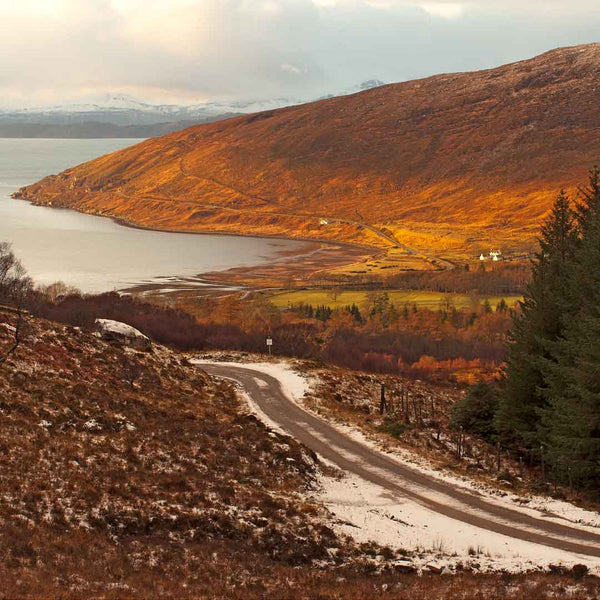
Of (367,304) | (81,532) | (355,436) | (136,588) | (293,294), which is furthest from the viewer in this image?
(293,294)

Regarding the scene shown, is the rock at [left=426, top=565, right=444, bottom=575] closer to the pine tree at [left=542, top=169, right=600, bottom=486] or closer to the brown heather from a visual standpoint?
the brown heather

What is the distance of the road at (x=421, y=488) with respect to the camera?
869 inches

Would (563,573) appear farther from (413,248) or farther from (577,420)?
(413,248)

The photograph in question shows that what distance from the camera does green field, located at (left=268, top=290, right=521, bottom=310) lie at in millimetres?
115438

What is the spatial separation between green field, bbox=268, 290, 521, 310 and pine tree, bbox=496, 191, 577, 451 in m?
77.1

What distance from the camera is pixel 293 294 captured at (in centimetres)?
12650

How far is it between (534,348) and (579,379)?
24.3 feet

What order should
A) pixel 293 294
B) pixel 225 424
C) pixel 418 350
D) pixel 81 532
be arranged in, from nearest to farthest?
pixel 81 532, pixel 225 424, pixel 418 350, pixel 293 294

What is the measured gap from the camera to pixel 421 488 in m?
26.3

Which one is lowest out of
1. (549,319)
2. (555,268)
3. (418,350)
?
(418,350)

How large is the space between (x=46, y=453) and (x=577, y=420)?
19216 mm

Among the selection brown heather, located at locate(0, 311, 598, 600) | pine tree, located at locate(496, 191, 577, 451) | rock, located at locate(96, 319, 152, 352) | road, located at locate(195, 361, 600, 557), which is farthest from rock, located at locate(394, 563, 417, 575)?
rock, located at locate(96, 319, 152, 352)

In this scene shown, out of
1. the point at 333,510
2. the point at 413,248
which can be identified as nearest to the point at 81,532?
the point at 333,510


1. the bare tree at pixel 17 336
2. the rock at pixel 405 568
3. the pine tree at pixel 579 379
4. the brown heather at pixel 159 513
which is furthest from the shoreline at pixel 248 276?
the rock at pixel 405 568
